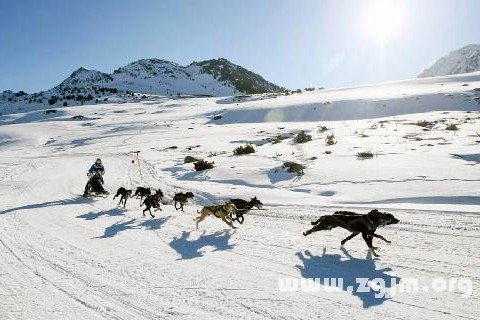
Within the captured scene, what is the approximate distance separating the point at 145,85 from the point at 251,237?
123m

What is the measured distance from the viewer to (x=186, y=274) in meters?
7.04

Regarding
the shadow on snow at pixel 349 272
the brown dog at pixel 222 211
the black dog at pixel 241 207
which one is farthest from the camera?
the black dog at pixel 241 207

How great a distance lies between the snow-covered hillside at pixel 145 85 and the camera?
90.7 m

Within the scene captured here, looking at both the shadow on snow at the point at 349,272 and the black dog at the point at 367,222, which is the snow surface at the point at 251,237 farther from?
the black dog at the point at 367,222

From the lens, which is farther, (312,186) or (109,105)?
(109,105)

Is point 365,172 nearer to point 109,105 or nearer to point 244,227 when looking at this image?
point 244,227

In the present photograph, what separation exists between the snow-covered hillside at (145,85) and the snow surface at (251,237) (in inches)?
2763

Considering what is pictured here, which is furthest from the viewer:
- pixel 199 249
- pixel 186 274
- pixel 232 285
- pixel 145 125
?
pixel 145 125

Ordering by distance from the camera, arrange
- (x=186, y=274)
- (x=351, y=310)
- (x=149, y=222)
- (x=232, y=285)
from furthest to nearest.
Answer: (x=149, y=222) → (x=186, y=274) → (x=232, y=285) → (x=351, y=310)

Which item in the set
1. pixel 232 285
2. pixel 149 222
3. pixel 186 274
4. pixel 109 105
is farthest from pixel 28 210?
pixel 109 105

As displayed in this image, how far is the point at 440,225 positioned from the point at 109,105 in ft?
252

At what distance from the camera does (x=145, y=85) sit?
127m

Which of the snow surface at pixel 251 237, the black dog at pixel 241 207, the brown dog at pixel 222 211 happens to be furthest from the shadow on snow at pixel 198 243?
the black dog at pixel 241 207

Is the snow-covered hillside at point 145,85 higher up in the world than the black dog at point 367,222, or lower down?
higher up
